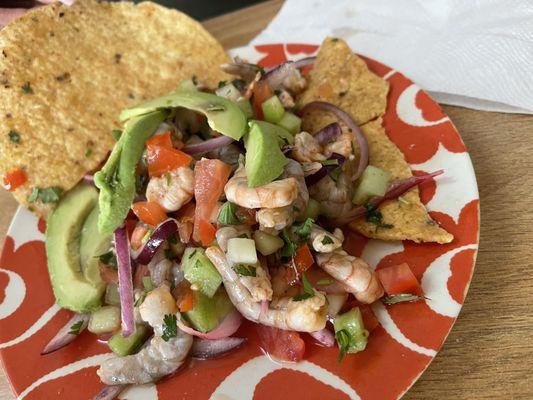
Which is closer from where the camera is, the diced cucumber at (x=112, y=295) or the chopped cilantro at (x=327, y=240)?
the chopped cilantro at (x=327, y=240)

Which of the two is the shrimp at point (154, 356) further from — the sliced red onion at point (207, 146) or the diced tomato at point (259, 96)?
the diced tomato at point (259, 96)

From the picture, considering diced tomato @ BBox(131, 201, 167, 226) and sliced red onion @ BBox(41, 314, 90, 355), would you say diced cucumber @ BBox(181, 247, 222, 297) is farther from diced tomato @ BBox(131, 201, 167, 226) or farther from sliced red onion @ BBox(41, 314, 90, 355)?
sliced red onion @ BBox(41, 314, 90, 355)

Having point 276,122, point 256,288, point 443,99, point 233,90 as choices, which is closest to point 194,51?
point 233,90

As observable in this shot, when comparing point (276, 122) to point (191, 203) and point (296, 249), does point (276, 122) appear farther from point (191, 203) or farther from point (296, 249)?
point (296, 249)

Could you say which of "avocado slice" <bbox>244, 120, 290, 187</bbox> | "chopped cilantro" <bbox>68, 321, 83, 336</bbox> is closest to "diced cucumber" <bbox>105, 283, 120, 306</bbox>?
"chopped cilantro" <bbox>68, 321, 83, 336</bbox>

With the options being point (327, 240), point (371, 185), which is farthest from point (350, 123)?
point (327, 240)

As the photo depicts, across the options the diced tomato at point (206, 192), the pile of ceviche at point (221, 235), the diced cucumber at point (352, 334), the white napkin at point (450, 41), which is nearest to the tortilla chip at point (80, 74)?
the pile of ceviche at point (221, 235)

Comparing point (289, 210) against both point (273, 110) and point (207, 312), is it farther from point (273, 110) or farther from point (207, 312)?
point (273, 110)
